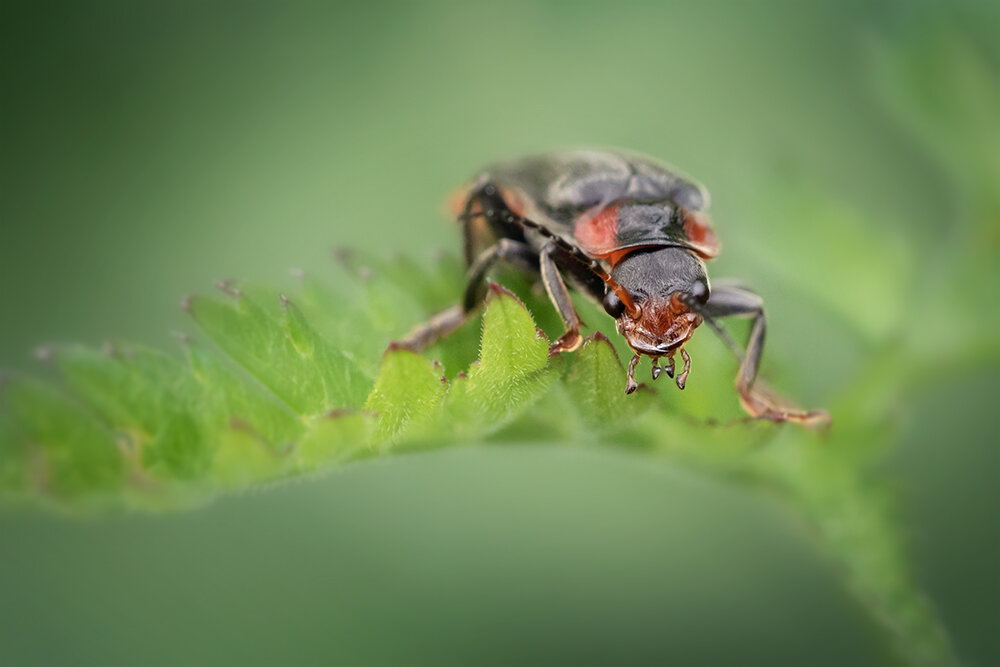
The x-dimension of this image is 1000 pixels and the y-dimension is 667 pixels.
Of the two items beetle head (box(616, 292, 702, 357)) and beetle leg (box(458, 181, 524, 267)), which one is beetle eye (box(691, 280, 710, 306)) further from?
beetle leg (box(458, 181, 524, 267))

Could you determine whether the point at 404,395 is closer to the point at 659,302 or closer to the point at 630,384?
the point at 630,384

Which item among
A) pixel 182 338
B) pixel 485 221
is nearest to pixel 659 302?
pixel 485 221

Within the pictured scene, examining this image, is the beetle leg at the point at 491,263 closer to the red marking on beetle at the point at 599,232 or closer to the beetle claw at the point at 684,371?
the red marking on beetle at the point at 599,232

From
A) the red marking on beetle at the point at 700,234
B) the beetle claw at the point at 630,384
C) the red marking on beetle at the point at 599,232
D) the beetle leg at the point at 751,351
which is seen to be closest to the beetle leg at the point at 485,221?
the red marking on beetle at the point at 599,232

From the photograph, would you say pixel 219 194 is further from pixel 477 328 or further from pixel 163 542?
pixel 477 328

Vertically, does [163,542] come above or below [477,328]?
above

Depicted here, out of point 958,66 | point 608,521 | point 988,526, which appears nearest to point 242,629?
point 608,521

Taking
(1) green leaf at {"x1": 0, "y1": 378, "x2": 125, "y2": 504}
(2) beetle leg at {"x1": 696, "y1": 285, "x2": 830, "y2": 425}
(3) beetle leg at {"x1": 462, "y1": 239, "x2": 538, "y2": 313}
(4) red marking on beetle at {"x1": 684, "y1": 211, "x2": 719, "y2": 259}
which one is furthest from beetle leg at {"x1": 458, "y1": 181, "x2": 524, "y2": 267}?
(1) green leaf at {"x1": 0, "y1": 378, "x2": 125, "y2": 504}
